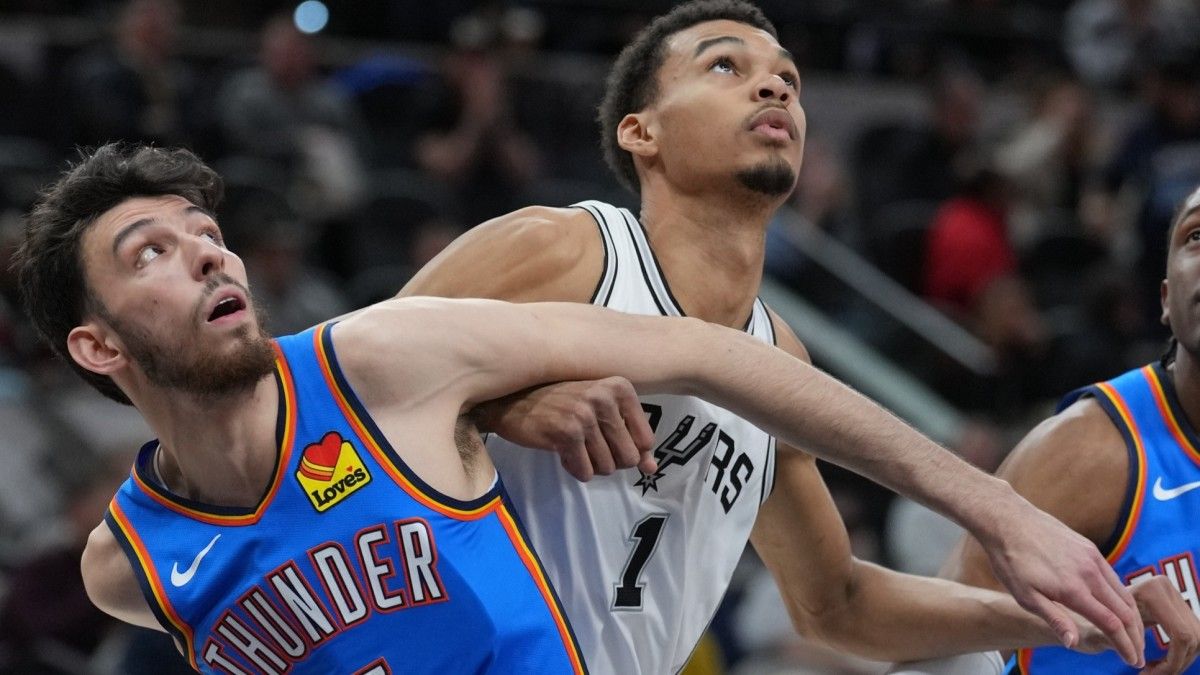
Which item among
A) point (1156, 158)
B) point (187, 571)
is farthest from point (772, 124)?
point (1156, 158)

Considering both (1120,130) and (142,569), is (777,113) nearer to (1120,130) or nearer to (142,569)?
(142,569)

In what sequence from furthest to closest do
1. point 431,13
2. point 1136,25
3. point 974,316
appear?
point 1136,25 → point 431,13 → point 974,316

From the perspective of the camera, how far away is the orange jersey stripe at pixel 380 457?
134 inches

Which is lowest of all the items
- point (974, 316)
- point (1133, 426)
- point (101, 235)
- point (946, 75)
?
point (1133, 426)

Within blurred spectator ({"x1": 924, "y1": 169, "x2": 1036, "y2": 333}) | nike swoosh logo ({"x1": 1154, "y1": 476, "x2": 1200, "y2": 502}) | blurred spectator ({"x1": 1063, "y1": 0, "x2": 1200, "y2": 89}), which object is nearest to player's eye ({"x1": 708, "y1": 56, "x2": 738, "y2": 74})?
nike swoosh logo ({"x1": 1154, "y1": 476, "x2": 1200, "y2": 502})

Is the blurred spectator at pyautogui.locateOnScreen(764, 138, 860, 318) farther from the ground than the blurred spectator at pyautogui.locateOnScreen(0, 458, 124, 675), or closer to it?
farther from the ground

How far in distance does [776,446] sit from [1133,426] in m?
0.91

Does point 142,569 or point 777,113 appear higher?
point 777,113

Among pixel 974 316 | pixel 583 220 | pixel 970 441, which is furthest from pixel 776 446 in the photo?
pixel 974 316

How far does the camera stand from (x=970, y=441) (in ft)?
28.0

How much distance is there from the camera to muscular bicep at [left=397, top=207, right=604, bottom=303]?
12.9ft

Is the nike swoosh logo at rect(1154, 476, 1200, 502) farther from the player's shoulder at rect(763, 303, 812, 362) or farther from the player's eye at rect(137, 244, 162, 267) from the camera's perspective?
the player's eye at rect(137, 244, 162, 267)

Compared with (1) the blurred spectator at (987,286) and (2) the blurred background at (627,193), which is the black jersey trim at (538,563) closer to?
(2) the blurred background at (627,193)

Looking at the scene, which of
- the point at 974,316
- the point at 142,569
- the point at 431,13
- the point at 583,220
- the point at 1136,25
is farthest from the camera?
the point at 1136,25
